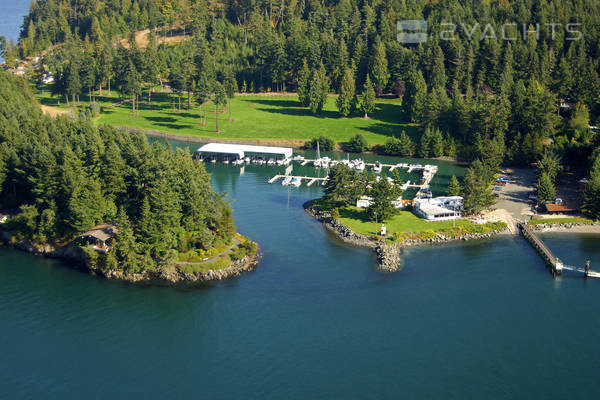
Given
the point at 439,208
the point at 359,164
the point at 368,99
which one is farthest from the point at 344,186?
the point at 368,99

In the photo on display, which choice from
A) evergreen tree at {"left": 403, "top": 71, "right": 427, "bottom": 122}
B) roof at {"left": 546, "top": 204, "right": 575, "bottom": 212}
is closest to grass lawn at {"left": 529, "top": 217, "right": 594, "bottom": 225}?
roof at {"left": 546, "top": 204, "right": 575, "bottom": 212}

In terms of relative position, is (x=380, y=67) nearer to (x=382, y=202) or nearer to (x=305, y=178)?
(x=305, y=178)

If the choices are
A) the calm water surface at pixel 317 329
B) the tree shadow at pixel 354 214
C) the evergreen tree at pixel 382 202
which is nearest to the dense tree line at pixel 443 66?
the evergreen tree at pixel 382 202

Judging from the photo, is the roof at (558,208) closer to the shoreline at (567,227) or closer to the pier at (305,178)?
the shoreline at (567,227)

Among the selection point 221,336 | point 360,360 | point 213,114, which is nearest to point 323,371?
point 360,360

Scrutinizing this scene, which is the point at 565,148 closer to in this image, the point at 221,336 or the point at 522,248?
the point at 522,248

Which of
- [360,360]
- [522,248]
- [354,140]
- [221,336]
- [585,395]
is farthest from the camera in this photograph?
[354,140]
